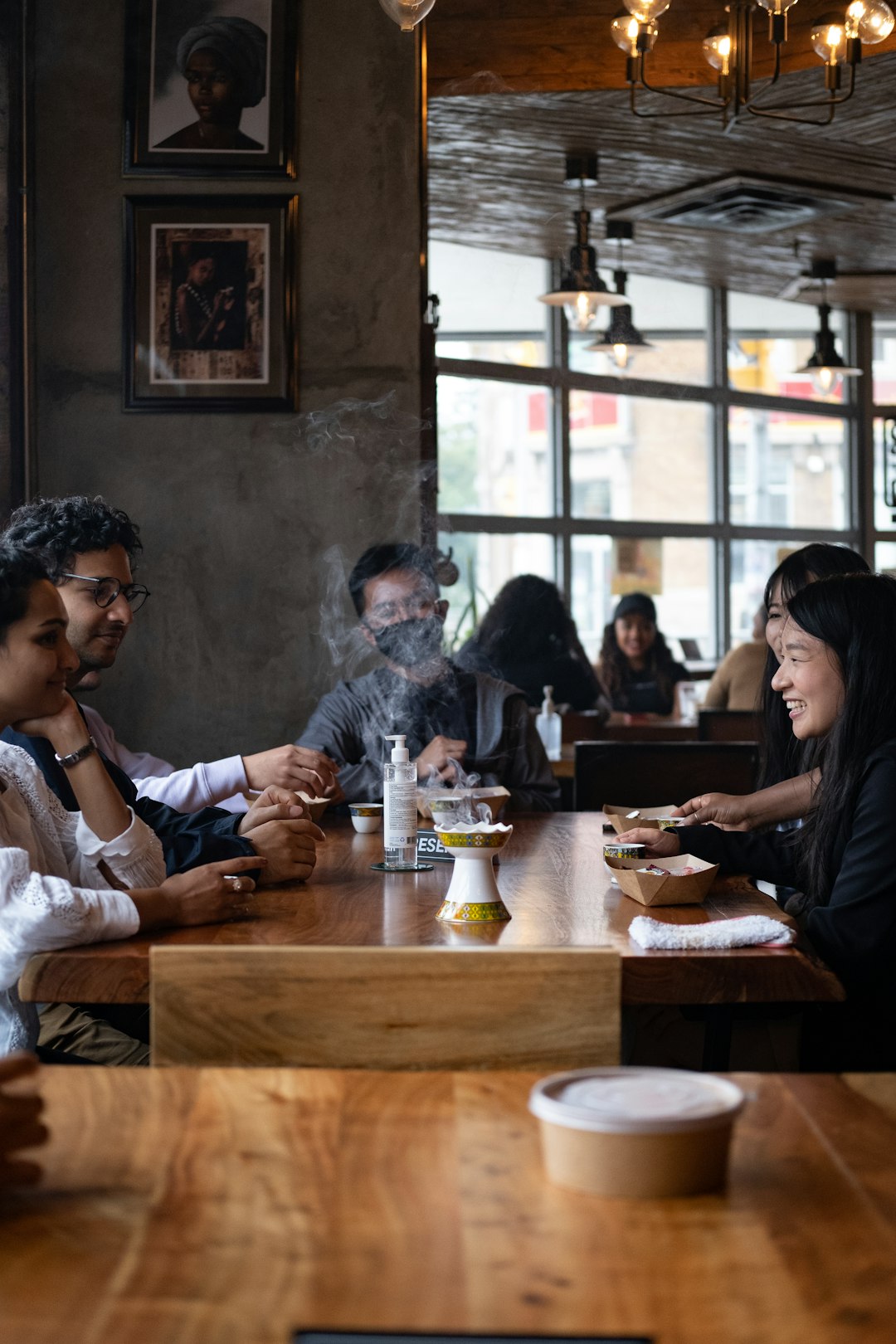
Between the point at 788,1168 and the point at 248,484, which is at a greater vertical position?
the point at 248,484

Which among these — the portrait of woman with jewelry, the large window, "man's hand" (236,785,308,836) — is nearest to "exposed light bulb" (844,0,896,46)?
the portrait of woman with jewelry

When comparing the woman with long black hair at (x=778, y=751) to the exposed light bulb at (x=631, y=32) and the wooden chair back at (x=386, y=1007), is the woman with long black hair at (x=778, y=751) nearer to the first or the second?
the wooden chair back at (x=386, y=1007)

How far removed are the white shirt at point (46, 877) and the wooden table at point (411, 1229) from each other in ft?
2.03

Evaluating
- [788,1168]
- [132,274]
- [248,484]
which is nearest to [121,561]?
[248,484]

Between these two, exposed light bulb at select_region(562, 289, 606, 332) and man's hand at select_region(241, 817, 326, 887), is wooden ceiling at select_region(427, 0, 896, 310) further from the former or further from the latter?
man's hand at select_region(241, 817, 326, 887)

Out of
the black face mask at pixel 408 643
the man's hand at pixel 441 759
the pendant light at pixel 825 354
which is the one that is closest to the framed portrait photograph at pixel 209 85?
the black face mask at pixel 408 643

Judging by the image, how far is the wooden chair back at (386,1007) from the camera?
4.28 ft

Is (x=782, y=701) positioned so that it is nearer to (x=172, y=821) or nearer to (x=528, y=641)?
(x=172, y=821)

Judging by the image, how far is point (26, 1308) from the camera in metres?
0.79

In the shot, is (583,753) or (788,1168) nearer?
(788,1168)

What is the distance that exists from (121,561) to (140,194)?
1235 mm

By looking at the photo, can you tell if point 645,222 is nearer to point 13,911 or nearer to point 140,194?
point 140,194

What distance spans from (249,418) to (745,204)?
4.64m

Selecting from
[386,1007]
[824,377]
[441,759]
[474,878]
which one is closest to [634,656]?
[824,377]
